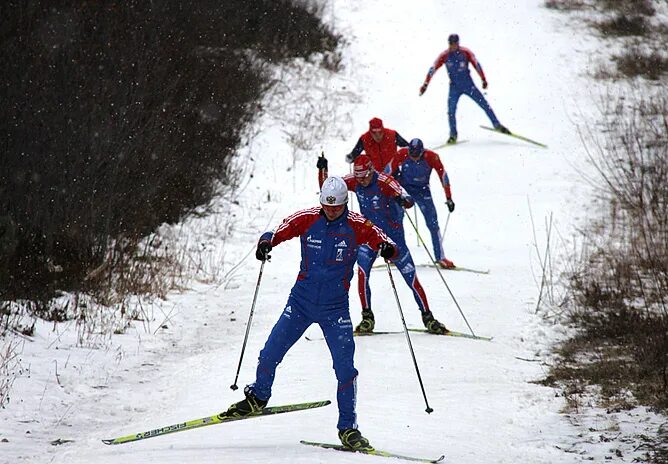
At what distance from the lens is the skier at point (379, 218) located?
947cm

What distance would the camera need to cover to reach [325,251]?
627 centimetres

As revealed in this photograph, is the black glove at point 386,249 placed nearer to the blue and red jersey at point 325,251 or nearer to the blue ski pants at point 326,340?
the blue and red jersey at point 325,251

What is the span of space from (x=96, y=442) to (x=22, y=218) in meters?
3.90

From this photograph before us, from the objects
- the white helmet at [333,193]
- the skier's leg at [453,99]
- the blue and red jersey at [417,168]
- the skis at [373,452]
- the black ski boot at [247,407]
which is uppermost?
the skier's leg at [453,99]

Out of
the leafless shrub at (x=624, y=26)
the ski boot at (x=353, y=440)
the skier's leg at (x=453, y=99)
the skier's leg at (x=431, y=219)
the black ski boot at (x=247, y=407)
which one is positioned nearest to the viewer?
the ski boot at (x=353, y=440)

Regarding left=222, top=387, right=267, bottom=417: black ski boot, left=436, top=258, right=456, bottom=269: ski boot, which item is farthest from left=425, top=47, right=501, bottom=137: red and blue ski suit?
left=222, top=387, right=267, bottom=417: black ski boot

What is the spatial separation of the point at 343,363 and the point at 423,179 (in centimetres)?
690

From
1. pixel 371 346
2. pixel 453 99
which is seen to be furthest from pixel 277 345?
pixel 453 99

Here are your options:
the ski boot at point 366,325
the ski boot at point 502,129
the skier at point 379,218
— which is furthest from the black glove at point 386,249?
the ski boot at point 502,129

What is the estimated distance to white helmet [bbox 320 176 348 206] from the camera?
620 cm

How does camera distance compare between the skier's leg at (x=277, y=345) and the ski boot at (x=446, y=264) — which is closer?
the skier's leg at (x=277, y=345)

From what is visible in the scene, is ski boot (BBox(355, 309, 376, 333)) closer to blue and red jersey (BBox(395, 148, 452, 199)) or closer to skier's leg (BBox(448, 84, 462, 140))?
blue and red jersey (BBox(395, 148, 452, 199))

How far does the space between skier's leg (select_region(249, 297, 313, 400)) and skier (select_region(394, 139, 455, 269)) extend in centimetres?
630

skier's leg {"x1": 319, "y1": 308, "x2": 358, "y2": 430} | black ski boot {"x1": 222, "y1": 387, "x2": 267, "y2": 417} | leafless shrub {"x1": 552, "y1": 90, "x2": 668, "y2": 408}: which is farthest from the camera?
leafless shrub {"x1": 552, "y1": 90, "x2": 668, "y2": 408}
